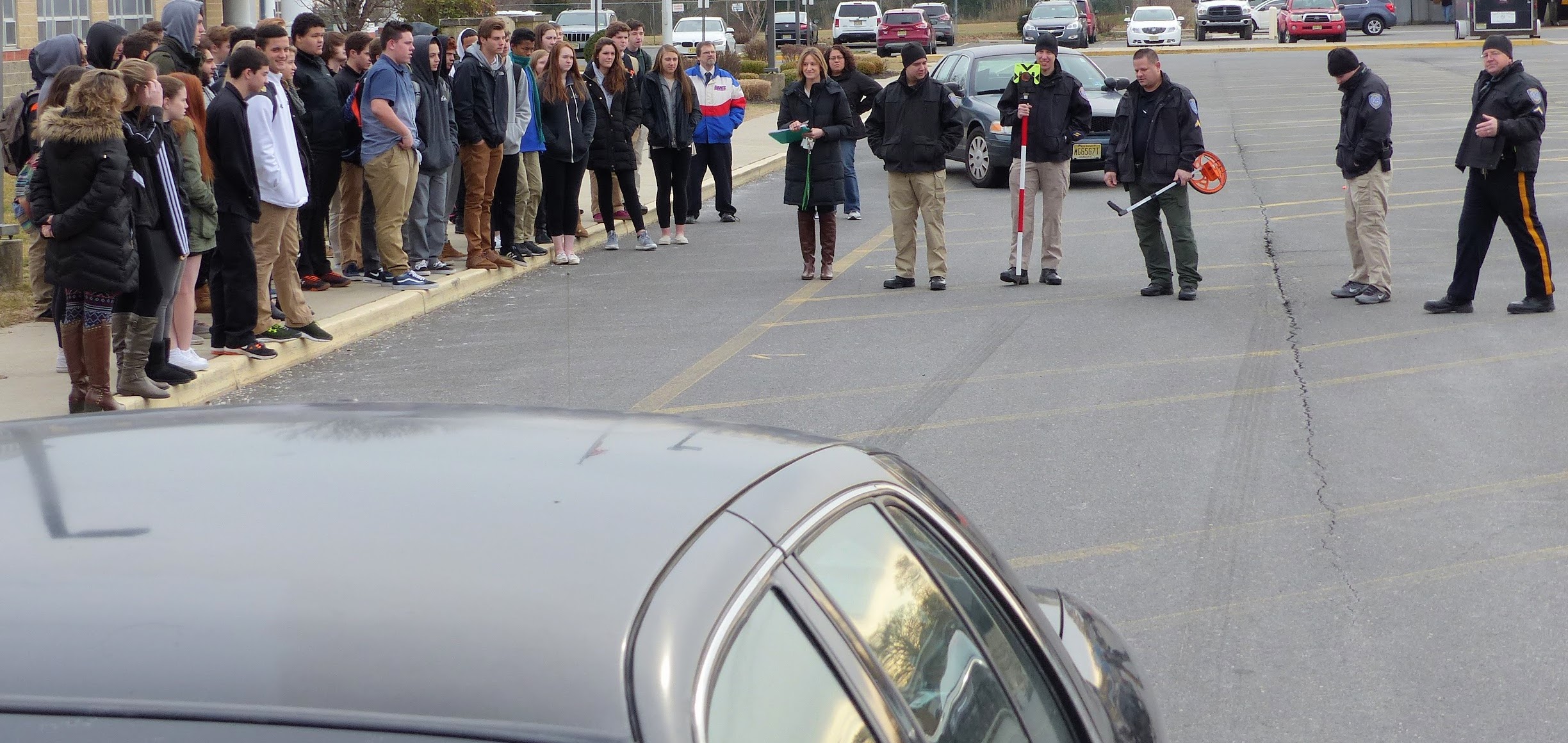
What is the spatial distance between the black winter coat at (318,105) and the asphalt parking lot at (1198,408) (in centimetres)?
140

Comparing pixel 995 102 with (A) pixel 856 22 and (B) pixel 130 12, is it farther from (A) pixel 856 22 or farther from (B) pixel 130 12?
(A) pixel 856 22

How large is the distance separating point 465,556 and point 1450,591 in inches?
175

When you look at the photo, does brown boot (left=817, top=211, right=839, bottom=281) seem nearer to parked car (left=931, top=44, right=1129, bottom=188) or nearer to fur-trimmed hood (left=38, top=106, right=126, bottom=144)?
parked car (left=931, top=44, right=1129, bottom=188)

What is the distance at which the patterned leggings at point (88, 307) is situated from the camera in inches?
288

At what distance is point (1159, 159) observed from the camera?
1089 cm

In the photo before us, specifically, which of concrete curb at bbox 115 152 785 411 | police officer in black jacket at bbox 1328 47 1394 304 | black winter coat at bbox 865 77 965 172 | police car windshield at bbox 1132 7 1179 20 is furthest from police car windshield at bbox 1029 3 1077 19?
police officer in black jacket at bbox 1328 47 1394 304

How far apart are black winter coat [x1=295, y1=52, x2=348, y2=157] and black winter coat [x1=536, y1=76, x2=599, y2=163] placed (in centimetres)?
222

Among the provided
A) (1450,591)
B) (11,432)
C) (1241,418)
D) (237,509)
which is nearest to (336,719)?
(237,509)

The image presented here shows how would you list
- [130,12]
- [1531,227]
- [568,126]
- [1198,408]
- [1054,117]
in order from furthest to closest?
[130,12]
[568,126]
[1054,117]
[1531,227]
[1198,408]

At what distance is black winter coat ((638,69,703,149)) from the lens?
45.6 ft

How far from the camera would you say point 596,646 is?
1523mm

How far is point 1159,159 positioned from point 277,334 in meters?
Result: 6.16

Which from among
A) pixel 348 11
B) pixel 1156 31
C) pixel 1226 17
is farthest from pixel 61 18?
pixel 1226 17

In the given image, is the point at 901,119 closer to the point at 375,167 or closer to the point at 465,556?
the point at 375,167
